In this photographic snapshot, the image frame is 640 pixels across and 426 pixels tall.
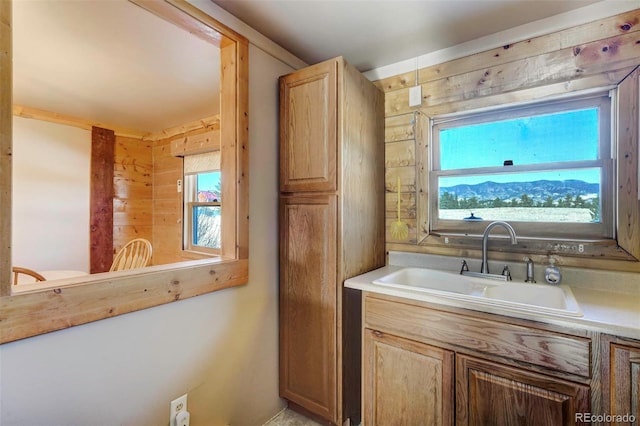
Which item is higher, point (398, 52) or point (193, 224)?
point (398, 52)

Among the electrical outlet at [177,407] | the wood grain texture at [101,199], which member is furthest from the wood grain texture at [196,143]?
the electrical outlet at [177,407]

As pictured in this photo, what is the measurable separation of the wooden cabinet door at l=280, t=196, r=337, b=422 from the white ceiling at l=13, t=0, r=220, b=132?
1277 mm

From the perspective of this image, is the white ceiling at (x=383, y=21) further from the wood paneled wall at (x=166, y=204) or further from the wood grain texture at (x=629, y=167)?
the wood paneled wall at (x=166, y=204)

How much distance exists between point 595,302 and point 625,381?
14.2 inches

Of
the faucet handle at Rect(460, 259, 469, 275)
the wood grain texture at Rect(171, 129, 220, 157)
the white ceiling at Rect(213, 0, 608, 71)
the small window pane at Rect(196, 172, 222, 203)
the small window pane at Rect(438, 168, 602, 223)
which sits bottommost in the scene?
the faucet handle at Rect(460, 259, 469, 275)

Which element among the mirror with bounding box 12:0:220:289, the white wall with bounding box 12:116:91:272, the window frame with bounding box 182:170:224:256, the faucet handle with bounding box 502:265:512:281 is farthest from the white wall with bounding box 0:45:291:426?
A: the white wall with bounding box 12:116:91:272

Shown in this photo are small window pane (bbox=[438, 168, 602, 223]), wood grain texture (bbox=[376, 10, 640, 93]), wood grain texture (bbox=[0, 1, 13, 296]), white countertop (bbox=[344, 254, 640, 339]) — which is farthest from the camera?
small window pane (bbox=[438, 168, 602, 223])

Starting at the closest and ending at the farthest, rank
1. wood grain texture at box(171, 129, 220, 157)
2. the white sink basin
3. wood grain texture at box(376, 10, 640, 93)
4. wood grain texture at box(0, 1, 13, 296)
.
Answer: wood grain texture at box(0, 1, 13, 296), the white sink basin, wood grain texture at box(376, 10, 640, 93), wood grain texture at box(171, 129, 220, 157)

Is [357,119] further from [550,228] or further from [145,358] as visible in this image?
[145,358]

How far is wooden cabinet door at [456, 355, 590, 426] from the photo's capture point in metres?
1.06

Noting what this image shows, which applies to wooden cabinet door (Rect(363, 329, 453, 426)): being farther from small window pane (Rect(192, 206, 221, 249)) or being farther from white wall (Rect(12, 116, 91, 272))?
white wall (Rect(12, 116, 91, 272))

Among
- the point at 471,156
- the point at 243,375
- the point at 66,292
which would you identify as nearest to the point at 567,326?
the point at 471,156

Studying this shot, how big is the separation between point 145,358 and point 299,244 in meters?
0.94

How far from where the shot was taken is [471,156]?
73.4 inches
